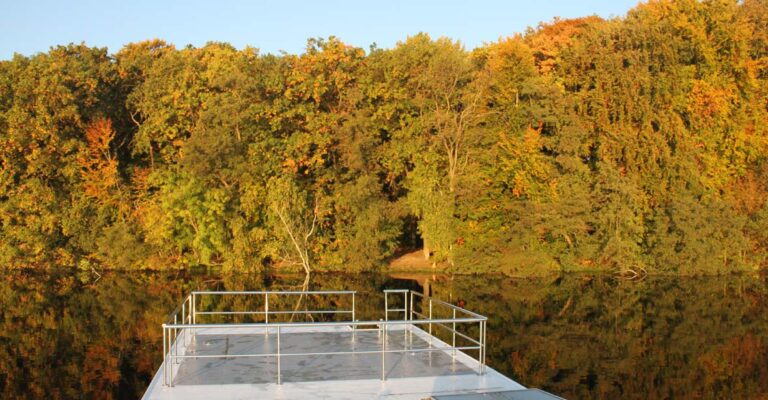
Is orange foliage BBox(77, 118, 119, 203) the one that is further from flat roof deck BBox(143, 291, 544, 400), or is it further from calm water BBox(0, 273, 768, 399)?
flat roof deck BBox(143, 291, 544, 400)

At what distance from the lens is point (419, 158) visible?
39.6 m

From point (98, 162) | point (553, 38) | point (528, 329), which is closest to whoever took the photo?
point (528, 329)

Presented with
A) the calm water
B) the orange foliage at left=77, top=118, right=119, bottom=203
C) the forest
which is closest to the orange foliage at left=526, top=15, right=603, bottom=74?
the forest

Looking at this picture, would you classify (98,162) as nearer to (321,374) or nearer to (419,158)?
(419,158)

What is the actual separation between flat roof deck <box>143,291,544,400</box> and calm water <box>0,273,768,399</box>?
150 inches

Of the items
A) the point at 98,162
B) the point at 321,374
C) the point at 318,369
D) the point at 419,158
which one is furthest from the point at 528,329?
the point at 98,162

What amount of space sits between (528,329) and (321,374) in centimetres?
1317

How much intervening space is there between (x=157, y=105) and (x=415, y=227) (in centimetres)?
1641

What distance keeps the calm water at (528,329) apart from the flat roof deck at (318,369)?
3.81 m

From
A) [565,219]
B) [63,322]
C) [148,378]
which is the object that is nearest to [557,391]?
[148,378]

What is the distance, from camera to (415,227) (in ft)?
148

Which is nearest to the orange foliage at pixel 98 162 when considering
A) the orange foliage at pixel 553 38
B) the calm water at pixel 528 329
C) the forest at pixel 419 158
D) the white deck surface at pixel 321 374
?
the forest at pixel 419 158

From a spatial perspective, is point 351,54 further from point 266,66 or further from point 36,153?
point 36,153

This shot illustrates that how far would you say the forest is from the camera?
3834 centimetres
